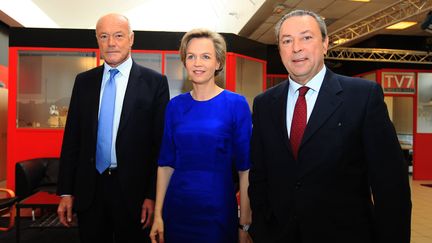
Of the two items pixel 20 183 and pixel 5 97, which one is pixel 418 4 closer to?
pixel 20 183

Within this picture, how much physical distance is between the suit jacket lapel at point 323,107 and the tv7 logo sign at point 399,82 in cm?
961

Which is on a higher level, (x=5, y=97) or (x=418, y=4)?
(x=418, y=4)

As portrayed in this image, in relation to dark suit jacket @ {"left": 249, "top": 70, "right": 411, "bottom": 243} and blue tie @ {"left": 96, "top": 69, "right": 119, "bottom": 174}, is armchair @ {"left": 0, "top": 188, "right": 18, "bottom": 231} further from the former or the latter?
dark suit jacket @ {"left": 249, "top": 70, "right": 411, "bottom": 243}

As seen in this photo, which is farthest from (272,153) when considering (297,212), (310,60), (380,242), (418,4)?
(418,4)

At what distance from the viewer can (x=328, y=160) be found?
4.46ft

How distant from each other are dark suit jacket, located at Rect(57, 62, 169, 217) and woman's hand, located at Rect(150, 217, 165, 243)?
126mm

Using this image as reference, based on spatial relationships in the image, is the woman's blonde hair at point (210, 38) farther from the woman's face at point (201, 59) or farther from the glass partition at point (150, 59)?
the glass partition at point (150, 59)

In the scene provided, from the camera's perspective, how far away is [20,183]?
17.3ft

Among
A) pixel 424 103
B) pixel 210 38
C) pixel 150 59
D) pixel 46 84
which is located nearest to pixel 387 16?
pixel 424 103

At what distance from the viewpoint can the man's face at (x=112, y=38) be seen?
195cm

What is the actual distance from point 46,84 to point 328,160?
6052 mm

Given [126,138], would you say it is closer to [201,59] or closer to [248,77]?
[201,59]

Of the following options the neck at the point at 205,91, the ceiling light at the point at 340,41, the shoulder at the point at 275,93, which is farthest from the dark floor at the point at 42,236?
the ceiling light at the point at 340,41

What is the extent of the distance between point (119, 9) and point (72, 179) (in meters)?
8.70
